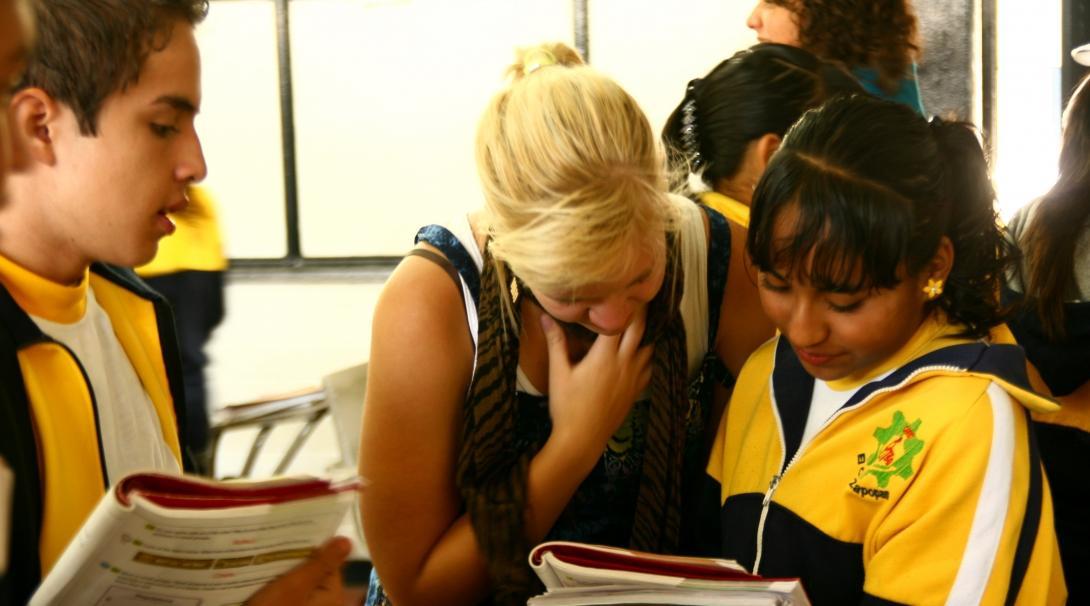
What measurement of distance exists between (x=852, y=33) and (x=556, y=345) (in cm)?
120

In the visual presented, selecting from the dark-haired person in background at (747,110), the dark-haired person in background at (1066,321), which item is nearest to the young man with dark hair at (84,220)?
the dark-haired person in background at (747,110)

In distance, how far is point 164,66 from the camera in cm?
130

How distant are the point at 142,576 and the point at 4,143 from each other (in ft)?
2.14

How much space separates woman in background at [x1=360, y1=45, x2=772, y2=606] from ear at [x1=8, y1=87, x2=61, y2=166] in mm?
494

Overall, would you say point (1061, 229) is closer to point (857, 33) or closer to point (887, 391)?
point (857, 33)

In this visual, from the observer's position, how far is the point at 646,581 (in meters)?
1.24

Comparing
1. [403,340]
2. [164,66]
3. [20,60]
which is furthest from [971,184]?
[20,60]

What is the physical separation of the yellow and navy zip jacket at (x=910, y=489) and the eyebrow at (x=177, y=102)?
91cm

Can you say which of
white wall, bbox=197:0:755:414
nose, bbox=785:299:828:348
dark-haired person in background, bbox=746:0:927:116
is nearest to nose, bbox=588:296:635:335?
nose, bbox=785:299:828:348

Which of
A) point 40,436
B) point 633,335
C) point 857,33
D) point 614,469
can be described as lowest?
point 614,469

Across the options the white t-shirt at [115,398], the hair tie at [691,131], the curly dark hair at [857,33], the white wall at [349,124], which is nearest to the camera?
the white t-shirt at [115,398]

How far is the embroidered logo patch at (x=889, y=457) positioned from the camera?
4.58 feet

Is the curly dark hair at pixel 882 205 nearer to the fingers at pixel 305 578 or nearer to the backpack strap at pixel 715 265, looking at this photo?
the backpack strap at pixel 715 265

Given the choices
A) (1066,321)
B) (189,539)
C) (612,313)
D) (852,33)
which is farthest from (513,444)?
(852,33)
